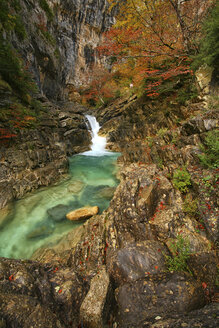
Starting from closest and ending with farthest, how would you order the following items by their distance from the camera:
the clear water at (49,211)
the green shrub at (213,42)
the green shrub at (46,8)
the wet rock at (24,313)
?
the wet rock at (24,313), the clear water at (49,211), the green shrub at (213,42), the green shrub at (46,8)

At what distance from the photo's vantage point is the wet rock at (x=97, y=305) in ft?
7.22

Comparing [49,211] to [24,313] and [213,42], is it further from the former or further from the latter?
[213,42]

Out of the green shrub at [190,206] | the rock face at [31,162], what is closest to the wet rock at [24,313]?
the green shrub at [190,206]

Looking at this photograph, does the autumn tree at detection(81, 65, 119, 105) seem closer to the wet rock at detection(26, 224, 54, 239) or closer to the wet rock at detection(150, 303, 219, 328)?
the wet rock at detection(26, 224, 54, 239)

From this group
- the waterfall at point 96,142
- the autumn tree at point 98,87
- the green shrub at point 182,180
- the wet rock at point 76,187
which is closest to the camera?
the green shrub at point 182,180

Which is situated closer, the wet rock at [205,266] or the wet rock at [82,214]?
the wet rock at [205,266]

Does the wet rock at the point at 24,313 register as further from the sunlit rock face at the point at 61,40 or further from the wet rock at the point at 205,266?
the sunlit rock face at the point at 61,40

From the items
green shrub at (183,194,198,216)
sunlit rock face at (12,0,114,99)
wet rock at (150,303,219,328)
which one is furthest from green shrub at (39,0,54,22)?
wet rock at (150,303,219,328)

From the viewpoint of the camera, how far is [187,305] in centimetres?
213

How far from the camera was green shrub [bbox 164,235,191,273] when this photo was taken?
107 inches

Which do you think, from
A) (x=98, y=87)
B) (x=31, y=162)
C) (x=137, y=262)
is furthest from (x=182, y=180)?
(x=98, y=87)

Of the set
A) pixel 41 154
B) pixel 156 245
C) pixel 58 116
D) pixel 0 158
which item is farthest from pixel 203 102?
pixel 58 116

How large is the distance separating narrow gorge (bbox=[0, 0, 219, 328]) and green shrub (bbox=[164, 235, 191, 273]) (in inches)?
0.9

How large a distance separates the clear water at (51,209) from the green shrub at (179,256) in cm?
395
